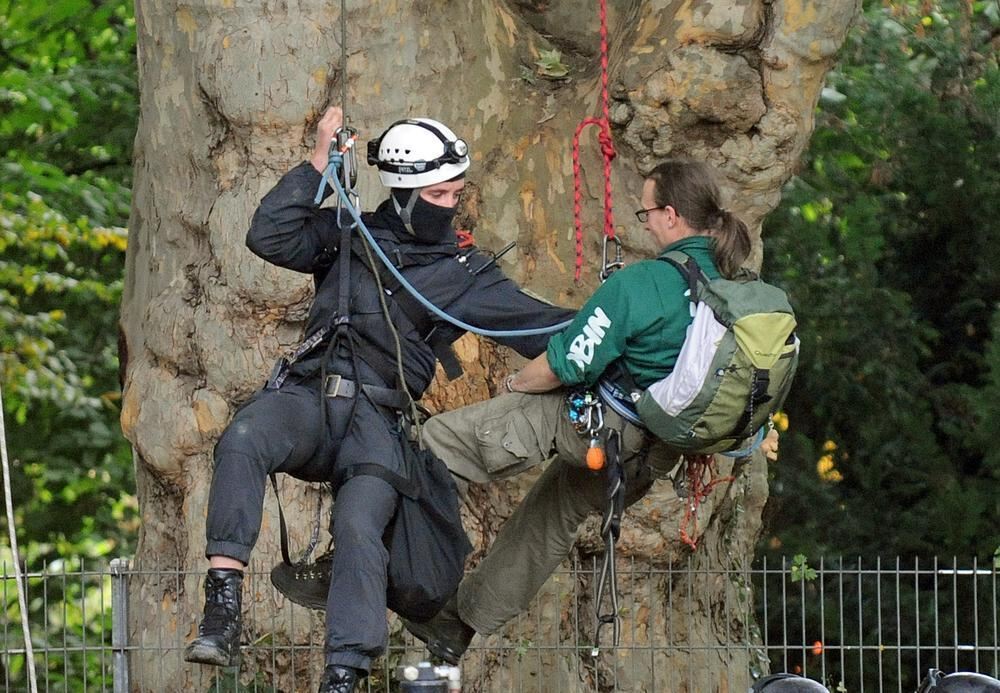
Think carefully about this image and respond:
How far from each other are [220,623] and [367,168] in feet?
9.53

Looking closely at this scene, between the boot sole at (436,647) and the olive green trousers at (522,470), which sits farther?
the boot sole at (436,647)

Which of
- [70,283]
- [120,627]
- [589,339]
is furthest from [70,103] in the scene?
[589,339]

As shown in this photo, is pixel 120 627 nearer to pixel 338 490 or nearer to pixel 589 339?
pixel 338 490

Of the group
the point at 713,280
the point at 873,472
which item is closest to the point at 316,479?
the point at 713,280

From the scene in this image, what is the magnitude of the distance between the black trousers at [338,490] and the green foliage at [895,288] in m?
6.09

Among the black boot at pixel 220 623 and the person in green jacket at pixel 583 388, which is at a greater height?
the person in green jacket at pixel 583 388

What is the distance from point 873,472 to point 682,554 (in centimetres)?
429

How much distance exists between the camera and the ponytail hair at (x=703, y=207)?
6.24 meters

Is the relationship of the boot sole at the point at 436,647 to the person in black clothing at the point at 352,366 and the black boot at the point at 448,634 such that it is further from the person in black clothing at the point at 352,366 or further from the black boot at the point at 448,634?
the person in black clothing at the point at 352,366

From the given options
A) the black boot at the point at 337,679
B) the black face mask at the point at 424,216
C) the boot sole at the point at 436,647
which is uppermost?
the black face mask at the point at 424,216

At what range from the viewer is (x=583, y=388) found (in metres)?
6.27

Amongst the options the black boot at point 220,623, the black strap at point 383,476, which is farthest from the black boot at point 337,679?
the black strap at point 383,476

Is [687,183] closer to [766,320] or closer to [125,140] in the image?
[766,320]

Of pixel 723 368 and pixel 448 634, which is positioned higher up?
pixel 723 368
